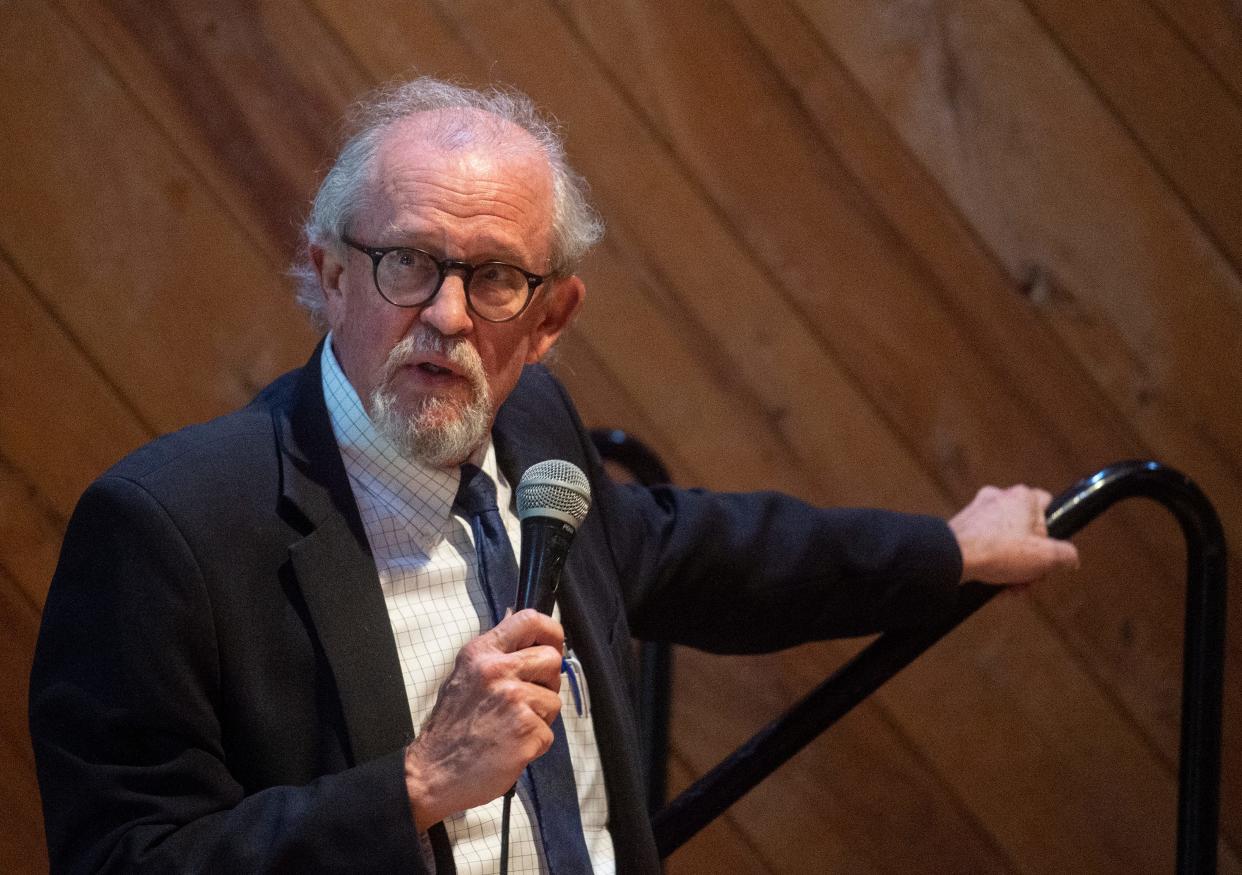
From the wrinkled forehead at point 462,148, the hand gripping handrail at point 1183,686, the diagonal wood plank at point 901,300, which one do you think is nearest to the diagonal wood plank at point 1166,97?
the diagonal wood plank at point 901,300

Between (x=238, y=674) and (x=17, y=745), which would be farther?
(x=17, y=745)

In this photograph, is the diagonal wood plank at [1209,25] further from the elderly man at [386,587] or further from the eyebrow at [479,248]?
the eyebrow at [479,248]

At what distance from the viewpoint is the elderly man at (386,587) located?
3.94 ft

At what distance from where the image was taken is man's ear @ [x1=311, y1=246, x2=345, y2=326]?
1.45 metres

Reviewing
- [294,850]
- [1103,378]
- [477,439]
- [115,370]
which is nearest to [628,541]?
[477,439]

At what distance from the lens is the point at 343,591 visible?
1.34 metres

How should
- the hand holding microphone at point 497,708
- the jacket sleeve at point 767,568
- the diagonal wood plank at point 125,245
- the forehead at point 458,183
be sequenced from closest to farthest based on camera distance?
the hand holding microphone at point 497,708
the forehead at point 458,183
the jacket sleeve at point 767,568
the diagonal wood plank at point 125,245

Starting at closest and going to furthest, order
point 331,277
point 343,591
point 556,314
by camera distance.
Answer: point 343,591
point 331,277
point 556,314

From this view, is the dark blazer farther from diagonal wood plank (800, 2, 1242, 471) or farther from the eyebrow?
diagonal wood plank (800, 2, 1242, 471)

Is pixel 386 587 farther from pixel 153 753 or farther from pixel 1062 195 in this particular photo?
pixel 1062 195

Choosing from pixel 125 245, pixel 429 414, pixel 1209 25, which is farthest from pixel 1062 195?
pixel 125 245

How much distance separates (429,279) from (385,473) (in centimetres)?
21

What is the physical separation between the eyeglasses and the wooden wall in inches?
30.1

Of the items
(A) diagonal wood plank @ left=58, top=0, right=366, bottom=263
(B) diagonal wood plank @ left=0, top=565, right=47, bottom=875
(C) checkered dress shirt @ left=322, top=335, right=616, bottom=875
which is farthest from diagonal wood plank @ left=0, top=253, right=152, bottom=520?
(C) checkered dress shirt @ left=322, top=335, right=616, bottom=875
